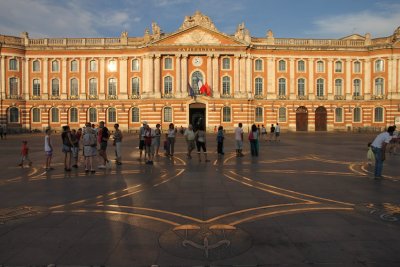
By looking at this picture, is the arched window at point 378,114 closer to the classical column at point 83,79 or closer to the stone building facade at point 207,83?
the stone building facade at point 207,83

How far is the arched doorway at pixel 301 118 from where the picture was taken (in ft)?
178

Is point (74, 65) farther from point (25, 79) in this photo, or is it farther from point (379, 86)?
point (379, 86)

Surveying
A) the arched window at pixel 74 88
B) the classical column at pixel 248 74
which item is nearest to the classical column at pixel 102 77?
the arched window at pixel 74 88

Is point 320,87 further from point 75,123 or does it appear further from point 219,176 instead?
point 219,176

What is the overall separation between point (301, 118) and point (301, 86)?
5318mm

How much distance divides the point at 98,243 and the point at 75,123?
52041 millimetres

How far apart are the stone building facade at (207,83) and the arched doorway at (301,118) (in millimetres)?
167

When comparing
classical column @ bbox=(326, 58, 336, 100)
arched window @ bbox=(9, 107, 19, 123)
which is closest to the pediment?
classical column @ bbox=(326, 58, 336, 100)

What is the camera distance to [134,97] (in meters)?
53.1

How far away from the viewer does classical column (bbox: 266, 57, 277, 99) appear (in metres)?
53.0

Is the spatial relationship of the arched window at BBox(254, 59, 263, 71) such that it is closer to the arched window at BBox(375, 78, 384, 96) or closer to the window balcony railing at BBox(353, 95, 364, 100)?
the window balcony railing at BBox(353, 95, 364, 100)

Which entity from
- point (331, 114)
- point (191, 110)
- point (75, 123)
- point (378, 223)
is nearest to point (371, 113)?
point (331, 114)

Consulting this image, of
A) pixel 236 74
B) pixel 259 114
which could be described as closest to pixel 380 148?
pixel 236 74

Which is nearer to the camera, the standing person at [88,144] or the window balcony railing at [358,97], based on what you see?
the standing person at [88,144]
